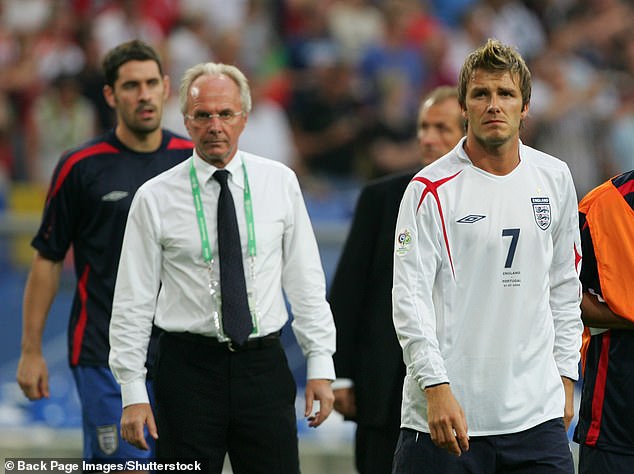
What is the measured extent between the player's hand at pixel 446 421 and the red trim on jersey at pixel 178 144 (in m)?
2.32

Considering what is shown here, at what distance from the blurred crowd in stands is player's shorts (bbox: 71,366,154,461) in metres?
4.73

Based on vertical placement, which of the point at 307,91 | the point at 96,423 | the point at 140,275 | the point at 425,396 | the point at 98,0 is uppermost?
the point at 98,0

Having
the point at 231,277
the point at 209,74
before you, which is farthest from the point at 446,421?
the point at 209,74

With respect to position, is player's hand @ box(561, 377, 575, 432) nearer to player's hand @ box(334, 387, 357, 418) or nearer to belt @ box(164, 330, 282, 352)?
belt @ box(164, 330, 282, 352)

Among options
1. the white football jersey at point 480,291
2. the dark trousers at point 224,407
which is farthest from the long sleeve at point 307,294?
the white football jersey at point 480,291

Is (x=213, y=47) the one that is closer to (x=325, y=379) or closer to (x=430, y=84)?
(x=430, y=84)

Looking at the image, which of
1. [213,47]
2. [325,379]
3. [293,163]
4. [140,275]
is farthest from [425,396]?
[213,47]

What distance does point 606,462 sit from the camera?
4.30 metres

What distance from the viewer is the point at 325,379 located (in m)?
4.65

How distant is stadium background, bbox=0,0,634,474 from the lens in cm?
1062

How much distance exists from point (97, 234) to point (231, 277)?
131cm

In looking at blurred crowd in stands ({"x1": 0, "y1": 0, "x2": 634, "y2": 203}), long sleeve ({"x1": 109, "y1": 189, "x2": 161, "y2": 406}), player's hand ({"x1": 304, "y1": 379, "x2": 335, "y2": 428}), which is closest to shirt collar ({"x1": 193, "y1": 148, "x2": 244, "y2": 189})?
long sleeve ({"x1": 109, "y1": 189, "x2": 161, "y2": 406})

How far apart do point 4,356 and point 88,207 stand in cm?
188

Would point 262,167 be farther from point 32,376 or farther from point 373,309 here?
point 32,376
